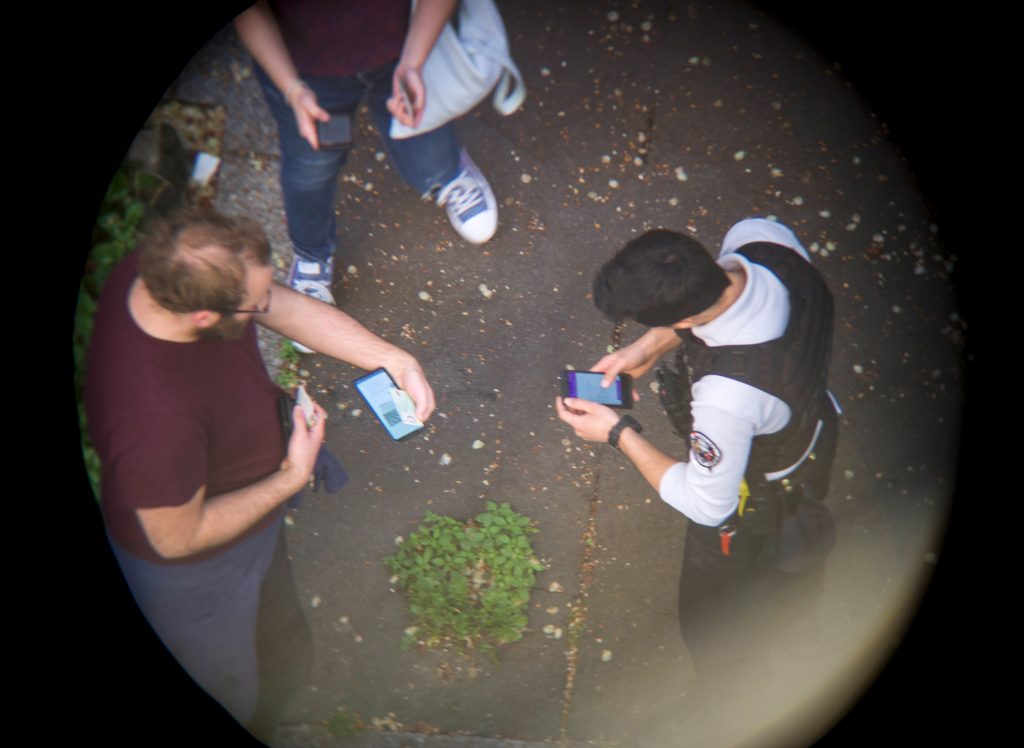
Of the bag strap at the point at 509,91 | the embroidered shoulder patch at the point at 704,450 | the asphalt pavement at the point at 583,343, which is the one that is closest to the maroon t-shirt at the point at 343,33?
the asphalt pavement at the point at 583,343

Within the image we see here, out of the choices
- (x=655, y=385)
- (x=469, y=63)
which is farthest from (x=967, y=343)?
(x=469, y=63)

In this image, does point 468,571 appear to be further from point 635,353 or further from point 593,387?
point 635,353

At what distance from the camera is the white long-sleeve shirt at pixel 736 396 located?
159cm

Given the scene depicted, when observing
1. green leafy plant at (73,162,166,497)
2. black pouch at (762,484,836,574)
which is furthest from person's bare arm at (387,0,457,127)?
black pouch at (762,484,836,574)

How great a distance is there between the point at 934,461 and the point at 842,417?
0.33 meters

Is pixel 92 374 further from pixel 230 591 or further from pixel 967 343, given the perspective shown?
pixel 967 343

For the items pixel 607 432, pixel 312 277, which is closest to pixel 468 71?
pixel 312 277

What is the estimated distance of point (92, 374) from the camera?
1640mm

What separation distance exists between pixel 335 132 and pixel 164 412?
2.64ft

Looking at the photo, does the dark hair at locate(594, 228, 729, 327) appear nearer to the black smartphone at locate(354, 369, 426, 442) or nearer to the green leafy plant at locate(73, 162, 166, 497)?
the black smartphone at locate(354, 369, 426, 442)

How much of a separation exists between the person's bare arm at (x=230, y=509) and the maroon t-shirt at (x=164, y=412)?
25mm

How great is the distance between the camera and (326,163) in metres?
1.61

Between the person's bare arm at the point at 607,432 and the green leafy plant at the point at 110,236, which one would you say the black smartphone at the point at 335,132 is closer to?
the green leafy plant at the point at 110,236

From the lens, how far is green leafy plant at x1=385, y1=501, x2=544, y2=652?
1.75m
